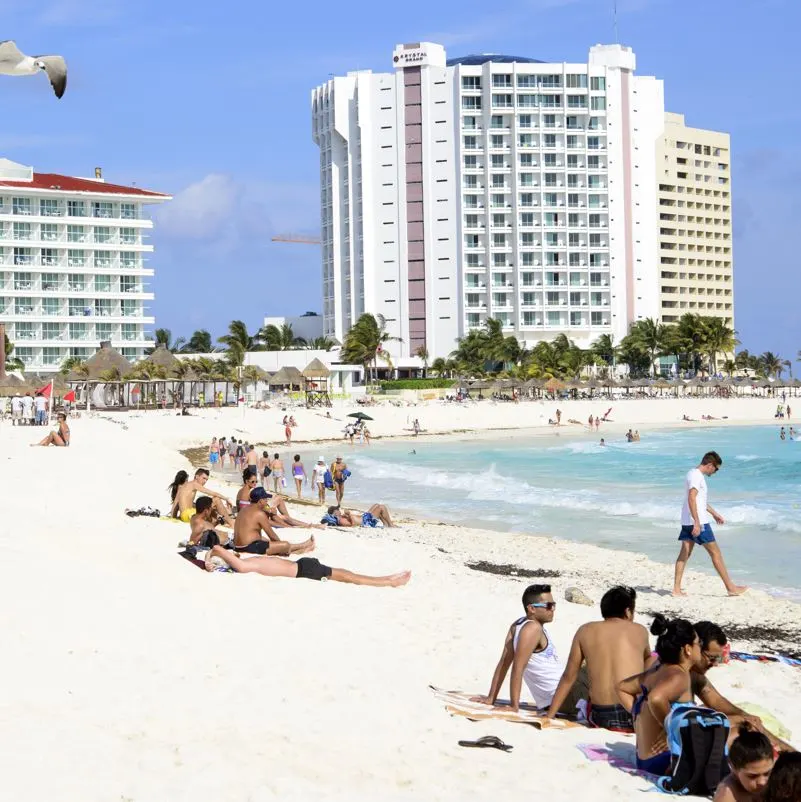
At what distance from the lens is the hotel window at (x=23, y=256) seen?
86.2 metres

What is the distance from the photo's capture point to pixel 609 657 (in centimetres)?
655

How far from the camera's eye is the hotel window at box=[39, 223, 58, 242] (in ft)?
285

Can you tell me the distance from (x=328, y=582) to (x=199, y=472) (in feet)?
14.4

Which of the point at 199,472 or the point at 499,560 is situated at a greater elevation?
the point at 199,472

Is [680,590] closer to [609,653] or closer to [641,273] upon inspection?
[609,653]

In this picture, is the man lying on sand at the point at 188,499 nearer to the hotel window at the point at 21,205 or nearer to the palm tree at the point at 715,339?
the hotel window at the point at 21,205

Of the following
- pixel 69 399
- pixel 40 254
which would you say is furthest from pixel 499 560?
pixel 40 254

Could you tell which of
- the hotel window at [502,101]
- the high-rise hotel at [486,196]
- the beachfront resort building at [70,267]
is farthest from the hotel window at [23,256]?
the hotel window at [502,101]

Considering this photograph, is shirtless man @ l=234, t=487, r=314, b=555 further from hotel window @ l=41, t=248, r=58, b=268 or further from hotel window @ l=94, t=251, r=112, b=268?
hotel window @ l=94, t=251, r=112, b=268

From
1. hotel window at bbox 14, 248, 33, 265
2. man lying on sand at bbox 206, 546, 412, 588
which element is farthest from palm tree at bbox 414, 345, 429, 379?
man lying on sand at bbox 206, 546, 412, 588

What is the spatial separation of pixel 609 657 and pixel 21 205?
87046 millimetres

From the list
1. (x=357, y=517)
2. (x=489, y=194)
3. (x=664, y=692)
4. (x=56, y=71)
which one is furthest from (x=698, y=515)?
(x=489, y=194)

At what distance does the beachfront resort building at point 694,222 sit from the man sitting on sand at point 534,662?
364ft

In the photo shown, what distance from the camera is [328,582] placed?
412 inches
